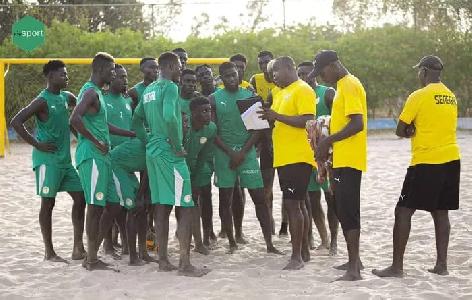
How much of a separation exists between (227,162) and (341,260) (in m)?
1.40

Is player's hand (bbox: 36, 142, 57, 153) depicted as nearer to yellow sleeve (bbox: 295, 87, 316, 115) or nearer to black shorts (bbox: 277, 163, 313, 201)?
black shorts (bbox: 277, 163, 313, 201)

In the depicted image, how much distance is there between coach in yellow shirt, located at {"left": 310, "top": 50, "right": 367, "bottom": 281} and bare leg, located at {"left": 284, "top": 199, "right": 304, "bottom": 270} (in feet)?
1.57

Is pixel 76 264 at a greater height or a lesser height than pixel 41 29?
lesser

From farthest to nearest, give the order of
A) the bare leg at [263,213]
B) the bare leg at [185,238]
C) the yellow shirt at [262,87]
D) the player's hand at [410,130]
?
the yellow shirt at [262,87] < the bare leg at [263,213] < the bare leg at [185,238] < the player's hand at [410,130]

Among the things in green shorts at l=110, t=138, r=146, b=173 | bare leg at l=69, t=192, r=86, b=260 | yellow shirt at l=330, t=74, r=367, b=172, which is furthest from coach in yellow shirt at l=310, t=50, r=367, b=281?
bare leg at l=69, t=192, r=86, b=260

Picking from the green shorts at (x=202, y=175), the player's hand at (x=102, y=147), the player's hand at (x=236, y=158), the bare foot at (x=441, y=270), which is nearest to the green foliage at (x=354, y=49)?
the green shorts at (x=202, y=175)

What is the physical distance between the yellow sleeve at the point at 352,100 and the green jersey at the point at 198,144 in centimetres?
158

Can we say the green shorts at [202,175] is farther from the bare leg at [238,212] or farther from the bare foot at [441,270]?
the bare foot at [441,270]

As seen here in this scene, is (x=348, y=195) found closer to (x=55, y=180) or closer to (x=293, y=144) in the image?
(x=293, y=144)

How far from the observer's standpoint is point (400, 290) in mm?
4824

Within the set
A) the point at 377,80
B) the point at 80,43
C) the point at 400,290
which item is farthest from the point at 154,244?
the point at 377,80

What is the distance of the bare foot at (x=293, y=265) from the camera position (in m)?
5.53

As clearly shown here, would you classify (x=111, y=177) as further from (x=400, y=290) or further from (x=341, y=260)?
(x=400, y=290)

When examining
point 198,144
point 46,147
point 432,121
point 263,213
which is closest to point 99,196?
point 46,147
